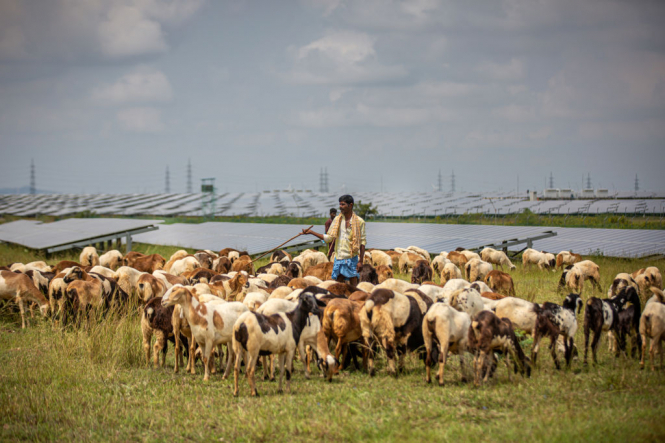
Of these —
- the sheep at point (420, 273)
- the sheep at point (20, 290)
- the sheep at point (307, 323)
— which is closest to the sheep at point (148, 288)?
the sheep at point (20, 290)

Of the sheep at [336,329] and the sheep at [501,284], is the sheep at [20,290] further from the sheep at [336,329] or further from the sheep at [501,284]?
the sheep at [501,284]

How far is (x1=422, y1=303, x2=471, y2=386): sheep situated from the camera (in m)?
7.21

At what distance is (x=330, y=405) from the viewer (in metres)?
6.87

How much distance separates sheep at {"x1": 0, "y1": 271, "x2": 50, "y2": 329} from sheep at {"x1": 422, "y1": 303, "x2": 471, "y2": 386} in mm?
8109

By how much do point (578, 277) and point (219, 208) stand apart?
147 ft

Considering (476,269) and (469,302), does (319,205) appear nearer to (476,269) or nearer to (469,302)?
(476,269)

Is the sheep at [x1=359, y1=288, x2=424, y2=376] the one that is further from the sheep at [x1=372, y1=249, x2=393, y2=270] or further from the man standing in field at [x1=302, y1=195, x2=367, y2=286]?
the sheep at [x1=372, y1=249, x2=393, y2=270]

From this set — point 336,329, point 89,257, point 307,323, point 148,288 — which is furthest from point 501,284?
point 89,257

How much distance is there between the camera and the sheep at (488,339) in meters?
7.12

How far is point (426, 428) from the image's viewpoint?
6.08m

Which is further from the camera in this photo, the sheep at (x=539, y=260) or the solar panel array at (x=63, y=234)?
the solar panel array at (x=63, y=234)

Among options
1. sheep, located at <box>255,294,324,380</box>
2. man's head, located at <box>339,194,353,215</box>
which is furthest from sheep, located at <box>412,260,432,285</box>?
sheep, located at <box>255,294,324,380</box>

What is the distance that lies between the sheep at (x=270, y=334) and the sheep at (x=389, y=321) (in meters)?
0.70

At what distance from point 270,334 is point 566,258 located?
15055 mm
